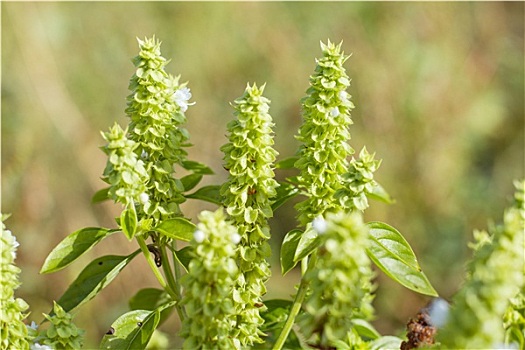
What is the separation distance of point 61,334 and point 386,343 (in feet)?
2.94

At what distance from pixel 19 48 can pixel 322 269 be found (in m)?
5.77

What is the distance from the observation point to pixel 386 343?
6.45ft

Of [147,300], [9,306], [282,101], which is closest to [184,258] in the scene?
[9,306]

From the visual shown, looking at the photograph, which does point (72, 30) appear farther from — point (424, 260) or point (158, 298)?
point (158, 298)

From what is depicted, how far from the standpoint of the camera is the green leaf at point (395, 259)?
5.09 ft

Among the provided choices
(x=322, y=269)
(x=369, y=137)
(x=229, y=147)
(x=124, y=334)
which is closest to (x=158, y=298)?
(x=124, y=334)

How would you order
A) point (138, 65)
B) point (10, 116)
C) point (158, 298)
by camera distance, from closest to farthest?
point (138, 65) < point (158, 298) < point (10, 116)

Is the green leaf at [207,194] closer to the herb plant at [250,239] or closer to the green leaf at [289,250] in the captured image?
the herb plant at [250,239]

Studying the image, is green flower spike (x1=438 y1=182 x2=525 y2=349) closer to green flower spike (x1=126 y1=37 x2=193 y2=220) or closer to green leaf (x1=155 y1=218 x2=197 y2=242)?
green leaf (x1=155 y1=218 x2=197 y2=242)

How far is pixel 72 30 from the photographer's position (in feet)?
23.2

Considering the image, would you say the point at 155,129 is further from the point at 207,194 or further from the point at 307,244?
the point at 307,244

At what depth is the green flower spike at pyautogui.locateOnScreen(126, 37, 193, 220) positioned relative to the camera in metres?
1.78

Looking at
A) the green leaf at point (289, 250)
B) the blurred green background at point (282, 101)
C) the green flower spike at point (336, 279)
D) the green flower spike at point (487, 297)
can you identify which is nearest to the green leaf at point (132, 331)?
the green leaf at point (289, 250)

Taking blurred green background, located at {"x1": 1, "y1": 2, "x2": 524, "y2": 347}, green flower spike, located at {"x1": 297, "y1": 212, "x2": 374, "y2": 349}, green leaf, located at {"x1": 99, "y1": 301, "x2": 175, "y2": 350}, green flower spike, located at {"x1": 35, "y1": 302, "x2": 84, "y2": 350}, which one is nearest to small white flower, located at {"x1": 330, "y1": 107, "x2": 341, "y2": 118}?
green flower spike, located at {"x1": 297, "y1": 212, "x2": 374, "y2": 349}
